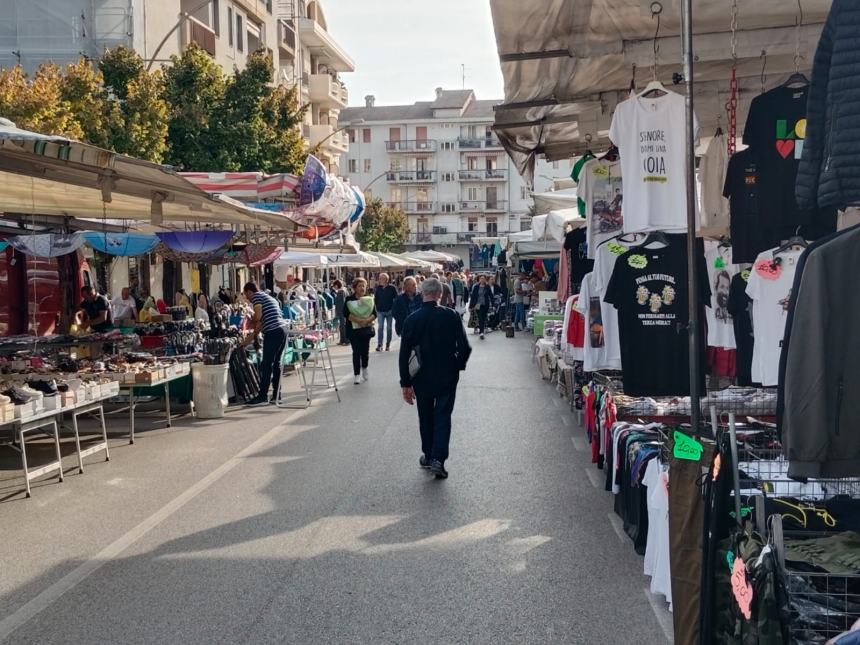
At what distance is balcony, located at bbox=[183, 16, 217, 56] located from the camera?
120 feet

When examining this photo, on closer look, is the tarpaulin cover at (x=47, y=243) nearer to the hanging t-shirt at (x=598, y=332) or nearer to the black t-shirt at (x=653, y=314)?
the hanging t-shirt at (x=598, y=332)

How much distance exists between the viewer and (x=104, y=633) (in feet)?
17.7

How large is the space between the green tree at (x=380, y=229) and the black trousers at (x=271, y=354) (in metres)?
51.6

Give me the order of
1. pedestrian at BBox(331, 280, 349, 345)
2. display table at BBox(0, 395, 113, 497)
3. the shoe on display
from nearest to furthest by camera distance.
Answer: display table at BBox(0, 395, 113, 497)
the shoe on display
pedestrian at BBox(331, 280, 349, 345)

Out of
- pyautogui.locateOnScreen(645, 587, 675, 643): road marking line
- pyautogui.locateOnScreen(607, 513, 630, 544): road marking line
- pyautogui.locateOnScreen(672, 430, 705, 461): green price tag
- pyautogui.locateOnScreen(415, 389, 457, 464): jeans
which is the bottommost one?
pyautogui.locateOnScreen(645, 587, 675, 643): road marking line

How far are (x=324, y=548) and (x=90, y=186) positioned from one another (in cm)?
576

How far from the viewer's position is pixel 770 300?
6355mm

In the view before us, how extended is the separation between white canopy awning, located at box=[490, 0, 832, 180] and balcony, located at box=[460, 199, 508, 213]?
92.7 m

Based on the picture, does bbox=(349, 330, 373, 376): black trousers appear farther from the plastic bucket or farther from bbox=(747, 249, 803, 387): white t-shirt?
bbox=(747, 249, 803, 387): white t-shirt

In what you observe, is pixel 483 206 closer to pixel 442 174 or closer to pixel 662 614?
pixel 442 174

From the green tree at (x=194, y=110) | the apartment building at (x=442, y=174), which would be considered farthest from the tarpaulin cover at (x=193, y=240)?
the apartment building at (x=442, y=174)

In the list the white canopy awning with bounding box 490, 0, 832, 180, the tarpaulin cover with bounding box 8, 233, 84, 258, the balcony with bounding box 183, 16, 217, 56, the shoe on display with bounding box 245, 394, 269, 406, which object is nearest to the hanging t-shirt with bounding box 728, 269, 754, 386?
the white canopy awning with bounding box 490, 0, 832, 180

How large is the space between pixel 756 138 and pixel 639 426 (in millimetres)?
2261

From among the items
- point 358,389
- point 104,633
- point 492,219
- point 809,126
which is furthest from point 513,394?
point 492,219
